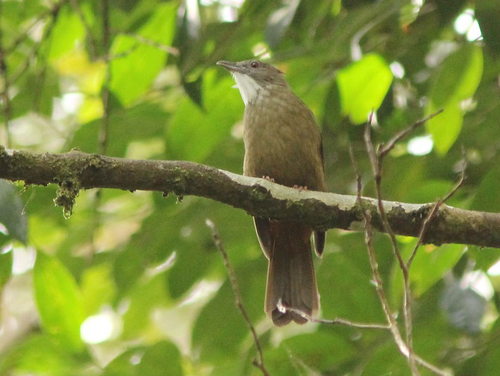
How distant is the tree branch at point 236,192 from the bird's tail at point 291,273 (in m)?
0.94

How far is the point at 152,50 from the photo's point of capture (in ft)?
13.6

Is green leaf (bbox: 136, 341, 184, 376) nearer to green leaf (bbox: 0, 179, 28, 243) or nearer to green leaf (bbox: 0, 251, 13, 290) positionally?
green leaf (bbox: 0, 251, 13, 290)

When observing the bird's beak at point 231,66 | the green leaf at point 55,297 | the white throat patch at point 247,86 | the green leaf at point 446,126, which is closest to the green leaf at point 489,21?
the green leaf at point 446,126

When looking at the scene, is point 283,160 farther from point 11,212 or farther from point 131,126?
point 11,212

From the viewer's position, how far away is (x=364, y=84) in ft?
13.5

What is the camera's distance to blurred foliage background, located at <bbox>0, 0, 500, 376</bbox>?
11.8 ft

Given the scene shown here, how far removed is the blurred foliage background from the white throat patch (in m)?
0.13

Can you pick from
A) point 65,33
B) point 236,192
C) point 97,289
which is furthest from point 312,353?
point 65,33

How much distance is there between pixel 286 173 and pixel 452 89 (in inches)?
39.2

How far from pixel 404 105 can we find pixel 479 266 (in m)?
2.01

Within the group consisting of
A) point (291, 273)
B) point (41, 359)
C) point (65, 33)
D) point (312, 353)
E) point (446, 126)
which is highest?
point (65, 33)

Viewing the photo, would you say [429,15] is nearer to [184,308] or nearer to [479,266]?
[479,266]

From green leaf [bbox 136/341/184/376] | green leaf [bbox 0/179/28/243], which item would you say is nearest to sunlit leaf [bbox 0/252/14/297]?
green leaf [bbox 136/341/184/376]

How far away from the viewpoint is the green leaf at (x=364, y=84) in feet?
13.3
